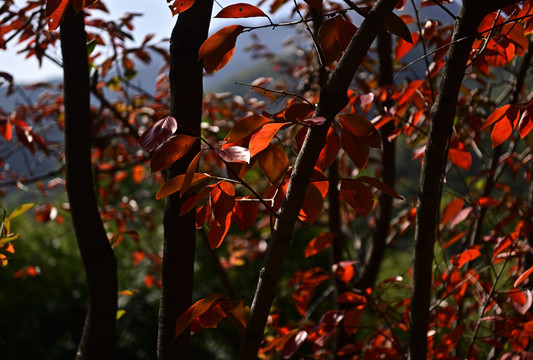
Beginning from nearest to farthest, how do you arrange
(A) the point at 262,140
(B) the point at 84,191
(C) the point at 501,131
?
(A) the point at 262,140, (C) the point at 501,131, (B) the point at 84,191

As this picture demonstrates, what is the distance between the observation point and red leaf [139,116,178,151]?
0.62 m

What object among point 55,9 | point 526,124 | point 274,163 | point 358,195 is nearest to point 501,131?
point 526,124

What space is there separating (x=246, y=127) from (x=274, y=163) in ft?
0.30

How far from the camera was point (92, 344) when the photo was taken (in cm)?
96

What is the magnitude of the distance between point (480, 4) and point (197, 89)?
450 mm

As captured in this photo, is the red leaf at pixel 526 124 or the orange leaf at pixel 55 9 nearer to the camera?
the orange leaf at pixel 55 9

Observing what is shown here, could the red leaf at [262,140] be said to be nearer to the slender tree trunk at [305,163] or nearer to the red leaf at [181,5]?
the slender tree trunk at [305,163]

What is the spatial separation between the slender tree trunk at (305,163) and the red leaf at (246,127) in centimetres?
6

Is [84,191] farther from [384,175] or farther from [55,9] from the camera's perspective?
[384,175]

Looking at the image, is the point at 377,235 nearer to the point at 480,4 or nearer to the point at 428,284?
the point at 428,284

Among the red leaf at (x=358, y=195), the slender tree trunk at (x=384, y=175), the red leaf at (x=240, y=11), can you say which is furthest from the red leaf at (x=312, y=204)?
the slender tree trunk at (x=384, y=175)

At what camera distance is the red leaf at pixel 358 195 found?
0.68m

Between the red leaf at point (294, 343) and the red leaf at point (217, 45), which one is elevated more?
the red leaf at point (217, 45)

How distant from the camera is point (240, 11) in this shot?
0.66 metres
